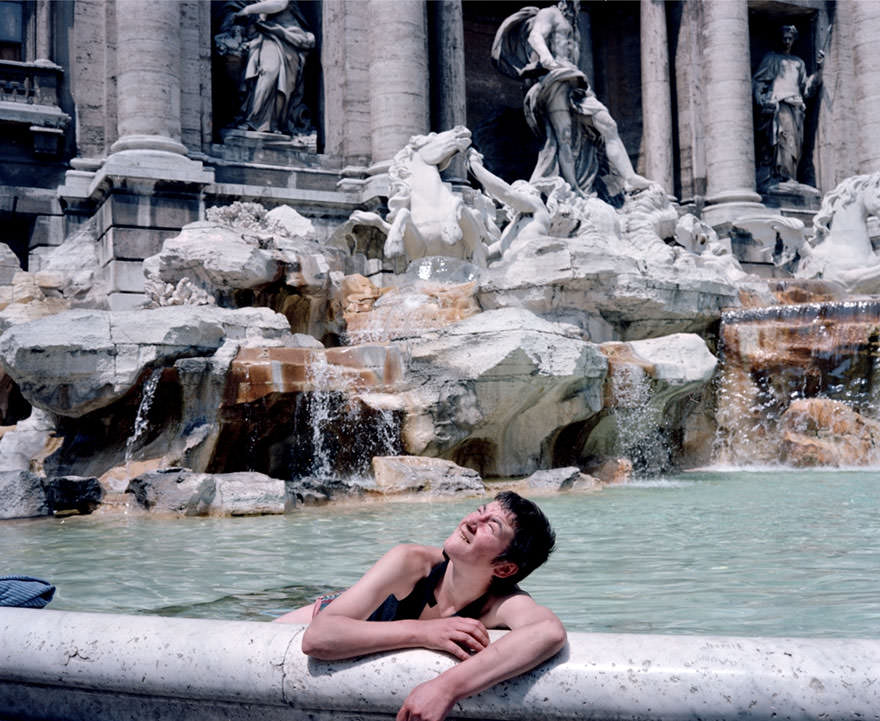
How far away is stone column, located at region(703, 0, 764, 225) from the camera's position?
17.1 meters

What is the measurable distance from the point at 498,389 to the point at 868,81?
13.9 meters

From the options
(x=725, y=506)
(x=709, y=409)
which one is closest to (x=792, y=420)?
(x=709, y=409)

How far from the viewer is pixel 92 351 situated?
702 cm

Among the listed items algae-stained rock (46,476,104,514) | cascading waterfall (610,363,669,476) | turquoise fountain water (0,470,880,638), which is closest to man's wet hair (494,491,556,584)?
turquoise fountain water (0,470,880,638)

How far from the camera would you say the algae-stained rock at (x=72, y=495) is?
6438 mm

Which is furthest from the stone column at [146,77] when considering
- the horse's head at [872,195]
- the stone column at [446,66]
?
the horse's head at [872,195]

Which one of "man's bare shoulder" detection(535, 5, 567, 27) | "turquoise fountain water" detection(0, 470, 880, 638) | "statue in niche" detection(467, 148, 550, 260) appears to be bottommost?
"turquoise fountain water" detection(0, 470, 880, 638)

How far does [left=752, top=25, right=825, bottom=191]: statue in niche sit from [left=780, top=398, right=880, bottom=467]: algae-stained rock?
9.67 meters

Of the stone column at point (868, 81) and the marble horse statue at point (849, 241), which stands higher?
the stone column at point (868, 81)

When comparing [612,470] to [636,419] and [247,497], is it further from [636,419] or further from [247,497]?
[247,497]

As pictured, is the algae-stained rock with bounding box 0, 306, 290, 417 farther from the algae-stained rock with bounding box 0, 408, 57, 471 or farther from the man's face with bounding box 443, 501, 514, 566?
the man's face with bounding box 443, 501, 514, 566

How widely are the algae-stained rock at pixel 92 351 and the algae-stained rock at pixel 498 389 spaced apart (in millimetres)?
1635

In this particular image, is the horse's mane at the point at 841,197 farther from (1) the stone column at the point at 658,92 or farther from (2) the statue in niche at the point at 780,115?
(2) the statue in niche at the point at 780,115

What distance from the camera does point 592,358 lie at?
7691 mm
